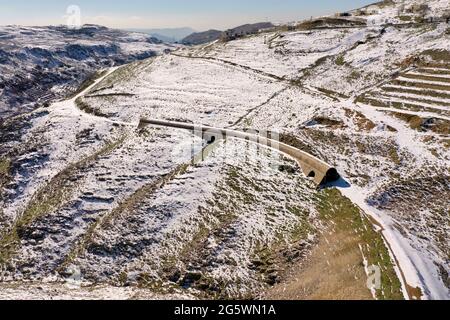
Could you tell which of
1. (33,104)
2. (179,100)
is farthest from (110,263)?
(33,104)

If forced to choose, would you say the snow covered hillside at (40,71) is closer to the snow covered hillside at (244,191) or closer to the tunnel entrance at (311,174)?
the snow covered hillside at (244,191)

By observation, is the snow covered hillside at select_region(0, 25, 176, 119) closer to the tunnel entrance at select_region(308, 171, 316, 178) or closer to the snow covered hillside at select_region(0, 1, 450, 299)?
the snow covered hillside at select_region(0, 1, 450, 299)

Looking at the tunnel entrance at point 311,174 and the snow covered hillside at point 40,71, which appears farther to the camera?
the snow covered hillside at point 40,71

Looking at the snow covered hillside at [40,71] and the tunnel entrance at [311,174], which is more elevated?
the snow covered hillside at [40,71]

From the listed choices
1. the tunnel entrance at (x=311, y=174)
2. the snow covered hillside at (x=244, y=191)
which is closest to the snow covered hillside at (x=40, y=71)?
the snow covered hillside at (x=244, y=191)

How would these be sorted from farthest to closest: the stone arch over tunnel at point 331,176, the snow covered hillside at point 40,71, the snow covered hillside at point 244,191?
1. the snow covered hillside at point 40,71
2. the stone arch over tunnel at point 331,176
3. the snow covered hillside at point 244,191

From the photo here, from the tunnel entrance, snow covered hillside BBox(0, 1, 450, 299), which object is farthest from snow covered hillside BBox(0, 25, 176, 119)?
the tunnel entrance

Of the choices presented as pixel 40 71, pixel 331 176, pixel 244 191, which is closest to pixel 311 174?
pixel 331 176

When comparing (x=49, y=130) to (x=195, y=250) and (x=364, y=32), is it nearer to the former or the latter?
(x=195, y=250)

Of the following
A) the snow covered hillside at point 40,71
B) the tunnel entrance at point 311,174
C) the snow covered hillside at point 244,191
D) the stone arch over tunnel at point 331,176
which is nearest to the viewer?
the snow covered hillside at point 244,191
